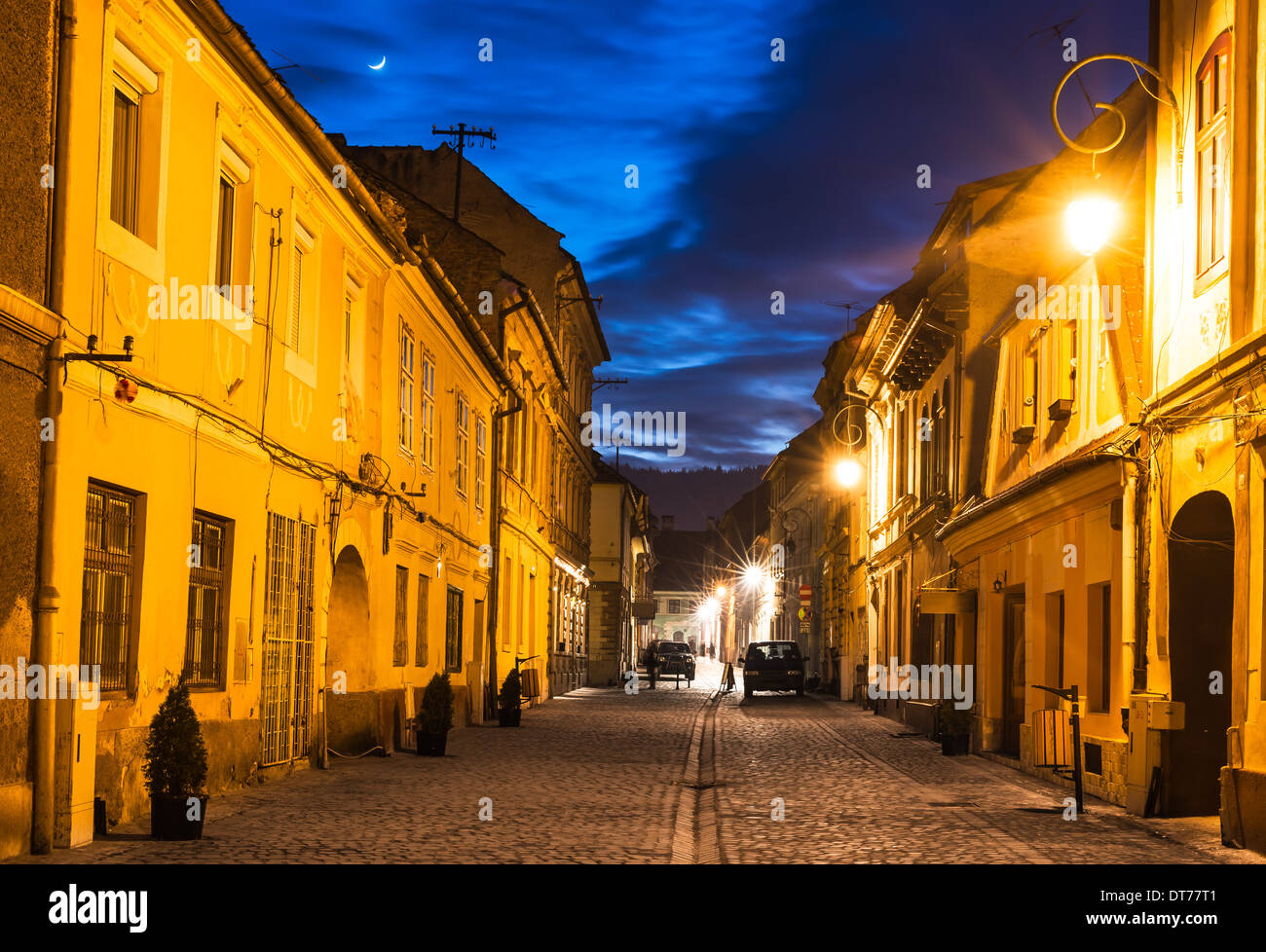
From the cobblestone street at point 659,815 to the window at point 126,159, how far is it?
475 centimetres

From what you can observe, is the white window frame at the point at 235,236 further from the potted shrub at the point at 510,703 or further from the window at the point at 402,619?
the potted shrub at the point at 510,703

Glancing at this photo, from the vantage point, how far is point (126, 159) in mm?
11414

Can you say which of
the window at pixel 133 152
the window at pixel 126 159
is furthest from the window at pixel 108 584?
the window at pixel 126 159

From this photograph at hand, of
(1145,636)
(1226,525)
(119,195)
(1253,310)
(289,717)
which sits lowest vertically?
(289,717)

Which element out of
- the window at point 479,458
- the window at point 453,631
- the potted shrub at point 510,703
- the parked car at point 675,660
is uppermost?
the window at point 479,458

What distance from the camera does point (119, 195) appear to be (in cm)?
1123

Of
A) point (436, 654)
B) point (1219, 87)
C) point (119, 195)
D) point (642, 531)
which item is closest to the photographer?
point (119, 195)

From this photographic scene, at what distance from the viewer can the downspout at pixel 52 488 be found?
369 inches

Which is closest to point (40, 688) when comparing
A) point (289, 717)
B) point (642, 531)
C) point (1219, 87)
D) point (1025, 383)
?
point (289, 717)

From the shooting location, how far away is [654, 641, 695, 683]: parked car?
5694cm

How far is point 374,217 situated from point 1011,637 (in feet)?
35.4

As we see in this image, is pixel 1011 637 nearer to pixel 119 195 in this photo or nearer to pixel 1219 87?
pixel 1219 87

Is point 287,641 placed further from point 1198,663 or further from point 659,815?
point 1198,663

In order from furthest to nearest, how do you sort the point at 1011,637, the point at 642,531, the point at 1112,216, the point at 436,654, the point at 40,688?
1. the point at 642,531
2. the point at 436,654
3. the point at 1011,637
4. the point at 1112,216
5. the point at 40,688
